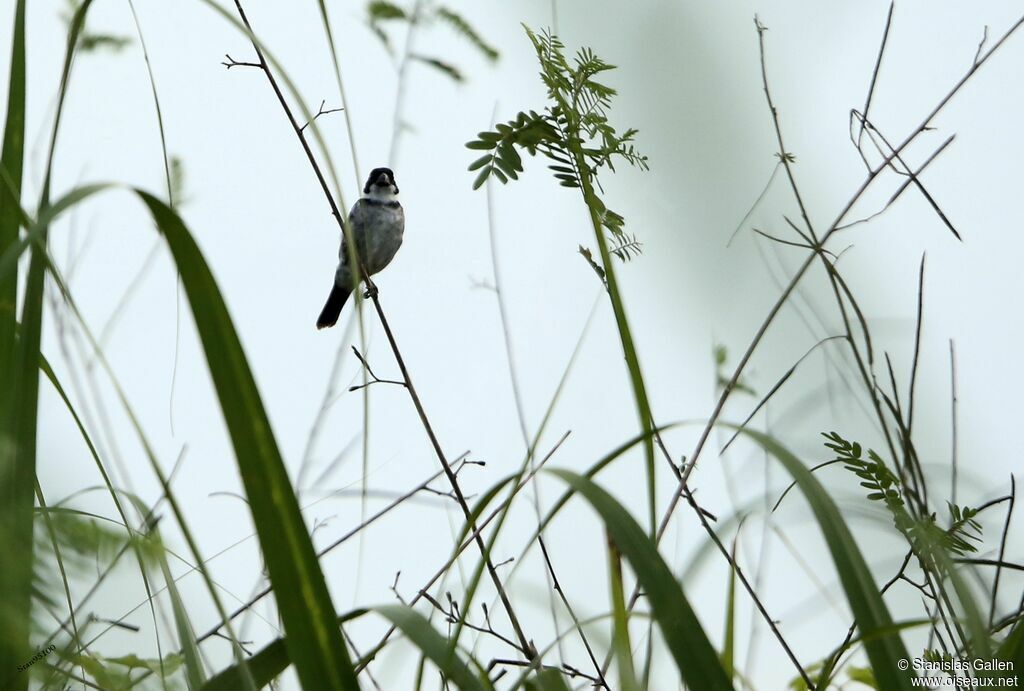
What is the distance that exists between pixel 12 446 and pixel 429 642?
0.35 meters

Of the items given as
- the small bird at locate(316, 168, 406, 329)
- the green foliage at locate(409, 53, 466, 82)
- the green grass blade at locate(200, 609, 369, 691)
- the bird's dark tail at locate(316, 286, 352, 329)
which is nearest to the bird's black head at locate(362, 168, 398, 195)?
the small bird at locate(316, 168, 406, 329)

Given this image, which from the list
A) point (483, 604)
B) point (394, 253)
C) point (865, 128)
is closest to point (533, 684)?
point (483, 604)

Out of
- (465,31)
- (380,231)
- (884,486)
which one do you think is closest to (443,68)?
(465,31)

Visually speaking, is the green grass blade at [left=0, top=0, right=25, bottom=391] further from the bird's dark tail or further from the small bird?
the bird's dark tail

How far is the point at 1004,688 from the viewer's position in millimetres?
725

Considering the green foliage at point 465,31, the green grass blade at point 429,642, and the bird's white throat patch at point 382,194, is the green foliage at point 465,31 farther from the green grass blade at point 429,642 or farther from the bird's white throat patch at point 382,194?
the bird's white throat patch at point 382,194

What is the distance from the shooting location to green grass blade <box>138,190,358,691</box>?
0.65 meters

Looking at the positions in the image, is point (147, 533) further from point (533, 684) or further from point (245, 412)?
point (533, 684)

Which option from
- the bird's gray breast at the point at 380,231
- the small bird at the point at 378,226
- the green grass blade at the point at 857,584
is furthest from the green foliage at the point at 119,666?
the bird's gray breast at the point at 380,231

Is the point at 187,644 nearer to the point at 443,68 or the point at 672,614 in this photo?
the point at 672,614

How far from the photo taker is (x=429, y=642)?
0.75 m

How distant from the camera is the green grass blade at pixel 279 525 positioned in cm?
65

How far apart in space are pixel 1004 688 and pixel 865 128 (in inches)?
37.0

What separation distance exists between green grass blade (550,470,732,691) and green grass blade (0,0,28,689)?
0.41 metres
